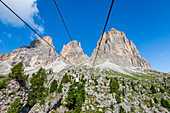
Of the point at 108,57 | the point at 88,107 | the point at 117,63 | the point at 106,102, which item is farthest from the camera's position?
the point at 108,57

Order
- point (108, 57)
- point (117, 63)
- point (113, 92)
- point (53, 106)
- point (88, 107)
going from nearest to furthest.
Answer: point (53, 106) < point (88, 107) < point (113, 92) < point (117, 63) < point (108, 57)

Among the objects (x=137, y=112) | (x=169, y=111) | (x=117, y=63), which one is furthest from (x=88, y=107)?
(x=117, y=63)

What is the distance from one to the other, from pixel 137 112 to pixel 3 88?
156 feet

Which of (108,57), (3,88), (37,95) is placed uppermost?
(108,57)

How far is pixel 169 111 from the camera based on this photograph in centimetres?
3019

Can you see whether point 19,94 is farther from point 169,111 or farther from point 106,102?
point 169,111

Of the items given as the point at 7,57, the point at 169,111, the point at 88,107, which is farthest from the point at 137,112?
the point at 7,57

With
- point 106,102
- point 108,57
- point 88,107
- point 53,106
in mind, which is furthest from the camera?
point 108,57

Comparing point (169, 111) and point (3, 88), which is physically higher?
point (3, 88)

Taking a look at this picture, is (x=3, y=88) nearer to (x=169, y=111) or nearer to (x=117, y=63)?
(x=169, y=111)

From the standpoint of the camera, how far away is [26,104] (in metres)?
29.2

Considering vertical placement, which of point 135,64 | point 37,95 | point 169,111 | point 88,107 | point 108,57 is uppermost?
point 108,57

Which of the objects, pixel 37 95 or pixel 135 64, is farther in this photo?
pixel 135 64

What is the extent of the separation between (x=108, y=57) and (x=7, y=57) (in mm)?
260478
